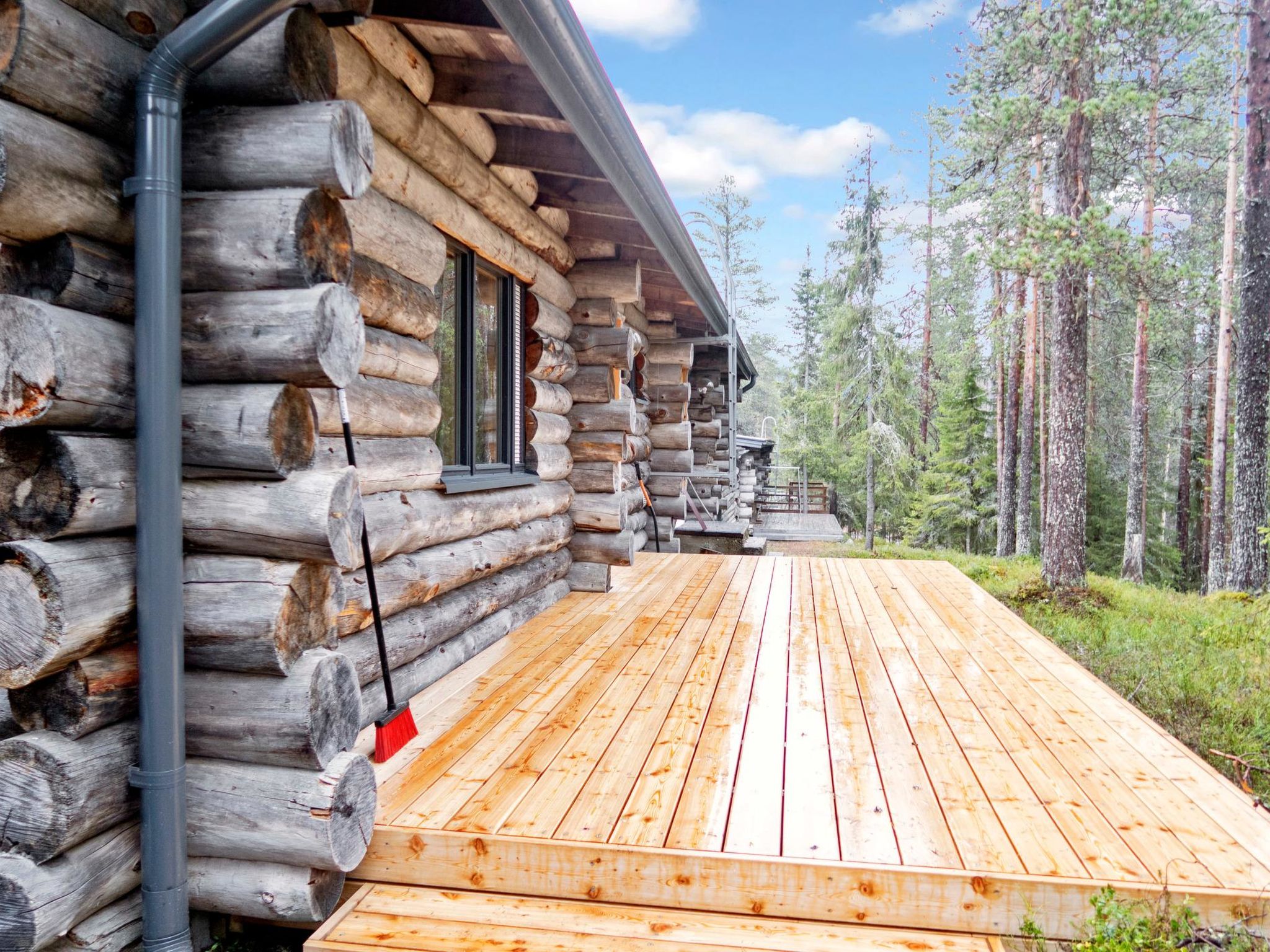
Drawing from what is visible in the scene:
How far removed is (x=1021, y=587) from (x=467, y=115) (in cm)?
851

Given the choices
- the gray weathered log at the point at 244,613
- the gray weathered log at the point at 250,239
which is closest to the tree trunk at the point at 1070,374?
the gray weathered log at the point at 250,239

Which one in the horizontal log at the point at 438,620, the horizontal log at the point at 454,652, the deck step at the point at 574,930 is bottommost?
the deck step at the point at 574,930

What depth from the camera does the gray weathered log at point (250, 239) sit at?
204cm

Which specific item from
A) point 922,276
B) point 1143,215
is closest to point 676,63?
point 922,276

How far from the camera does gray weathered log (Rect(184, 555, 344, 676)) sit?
205 centimetres

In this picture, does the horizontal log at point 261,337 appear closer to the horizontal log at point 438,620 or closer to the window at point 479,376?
the horizontal log at point 438,620

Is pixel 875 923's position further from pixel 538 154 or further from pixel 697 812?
pixel 538 154

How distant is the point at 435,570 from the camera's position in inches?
148

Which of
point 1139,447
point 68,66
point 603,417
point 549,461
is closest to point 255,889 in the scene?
point 68,66

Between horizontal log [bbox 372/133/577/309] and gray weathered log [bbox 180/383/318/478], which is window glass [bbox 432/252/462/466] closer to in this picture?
horizontal log [bbox 372/133/577/309]

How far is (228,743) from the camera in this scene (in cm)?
213

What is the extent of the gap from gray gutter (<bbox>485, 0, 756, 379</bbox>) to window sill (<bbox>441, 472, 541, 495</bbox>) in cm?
177

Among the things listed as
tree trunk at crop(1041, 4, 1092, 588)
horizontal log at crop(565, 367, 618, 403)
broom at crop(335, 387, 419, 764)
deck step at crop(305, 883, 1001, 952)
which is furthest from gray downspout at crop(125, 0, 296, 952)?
tree trunk at crop(1041, 4, 1092, 588)

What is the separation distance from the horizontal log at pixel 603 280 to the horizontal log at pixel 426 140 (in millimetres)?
857
